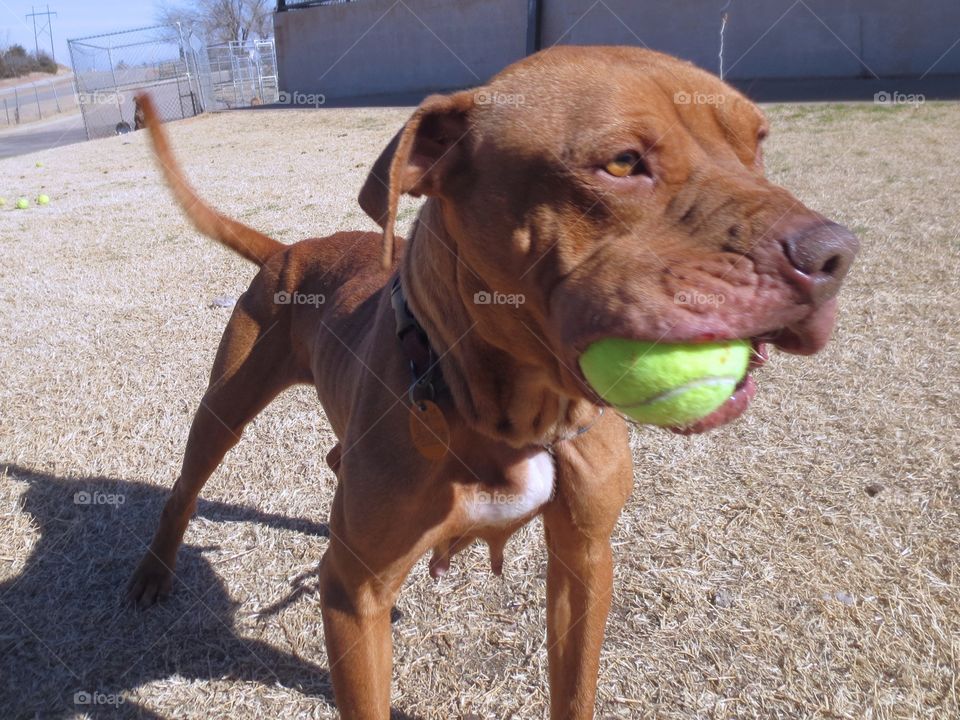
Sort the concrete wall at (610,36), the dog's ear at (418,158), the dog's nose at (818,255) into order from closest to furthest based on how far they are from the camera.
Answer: the dog's nose at (818,255)
the dog's ear at (418,158)
the concrete wall at (610,36)

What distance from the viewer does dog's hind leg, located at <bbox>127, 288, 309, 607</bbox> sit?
3.30m

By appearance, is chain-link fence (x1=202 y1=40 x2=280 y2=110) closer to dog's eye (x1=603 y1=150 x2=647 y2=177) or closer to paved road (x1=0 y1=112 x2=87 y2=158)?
paved road (x1=0 y1=112 x2=87 y2=158)

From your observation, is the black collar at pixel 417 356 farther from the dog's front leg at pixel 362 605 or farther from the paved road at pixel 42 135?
the paved road at pixel 42 135

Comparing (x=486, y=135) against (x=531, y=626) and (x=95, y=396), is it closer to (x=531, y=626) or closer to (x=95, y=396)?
(x=531, y=626)

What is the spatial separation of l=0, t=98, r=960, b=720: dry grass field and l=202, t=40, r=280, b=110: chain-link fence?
2487 cm

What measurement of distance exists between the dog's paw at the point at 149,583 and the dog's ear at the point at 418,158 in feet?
6.96

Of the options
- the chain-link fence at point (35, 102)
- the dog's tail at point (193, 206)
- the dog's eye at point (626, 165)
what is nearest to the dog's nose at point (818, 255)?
the dog's eye at point (626, 165)

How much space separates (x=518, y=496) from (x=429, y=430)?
1.09ft

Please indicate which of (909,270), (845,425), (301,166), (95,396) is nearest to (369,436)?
(845,425)

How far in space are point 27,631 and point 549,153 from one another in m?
2.85

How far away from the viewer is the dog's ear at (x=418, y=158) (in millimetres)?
1911

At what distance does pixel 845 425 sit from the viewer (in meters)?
4.01

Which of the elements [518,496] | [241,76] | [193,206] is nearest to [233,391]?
[193,206]

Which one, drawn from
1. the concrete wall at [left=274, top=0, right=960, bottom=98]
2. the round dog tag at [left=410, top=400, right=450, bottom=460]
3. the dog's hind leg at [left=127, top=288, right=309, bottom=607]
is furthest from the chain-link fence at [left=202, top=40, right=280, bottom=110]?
the round dog tag at [left=410, top=400, right=450, bottom=460]
